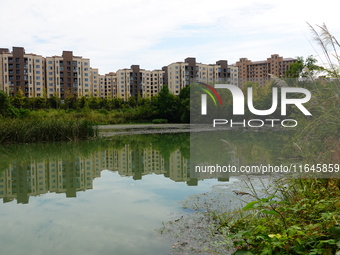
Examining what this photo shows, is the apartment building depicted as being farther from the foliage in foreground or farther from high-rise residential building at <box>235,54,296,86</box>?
the foliage in foreground

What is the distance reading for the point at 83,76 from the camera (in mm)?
64938

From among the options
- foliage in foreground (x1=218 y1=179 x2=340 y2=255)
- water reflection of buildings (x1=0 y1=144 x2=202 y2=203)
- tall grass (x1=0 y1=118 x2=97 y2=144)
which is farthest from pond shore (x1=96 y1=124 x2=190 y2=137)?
foliage in foreground (x1=218 y1=179 x2=340 y2=255)

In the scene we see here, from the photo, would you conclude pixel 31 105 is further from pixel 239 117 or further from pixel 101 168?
pixel 101 168

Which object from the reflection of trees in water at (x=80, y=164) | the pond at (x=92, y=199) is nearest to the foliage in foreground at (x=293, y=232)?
the pond at (x=92, y=199)

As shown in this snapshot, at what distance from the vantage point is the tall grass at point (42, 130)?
1284 cm

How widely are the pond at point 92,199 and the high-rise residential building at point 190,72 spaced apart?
57.9 m

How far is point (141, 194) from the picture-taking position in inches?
213

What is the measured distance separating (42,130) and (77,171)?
6526mm

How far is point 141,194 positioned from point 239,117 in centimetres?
1842

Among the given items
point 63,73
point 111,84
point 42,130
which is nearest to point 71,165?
point 42,130

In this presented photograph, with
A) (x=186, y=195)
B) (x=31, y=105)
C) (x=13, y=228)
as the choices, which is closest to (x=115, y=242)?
(x=13, y=228)

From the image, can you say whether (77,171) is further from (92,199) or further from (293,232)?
(293,232)

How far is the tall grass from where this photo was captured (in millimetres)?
12836

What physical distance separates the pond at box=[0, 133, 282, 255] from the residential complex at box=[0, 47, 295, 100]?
142ft
